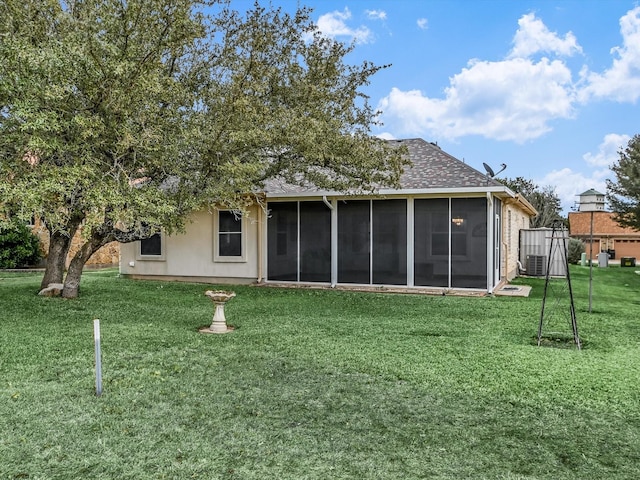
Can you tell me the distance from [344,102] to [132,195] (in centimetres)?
456

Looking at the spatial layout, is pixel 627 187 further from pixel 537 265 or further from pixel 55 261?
pixel 55 261

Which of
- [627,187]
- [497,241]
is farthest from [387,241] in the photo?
[627,187]

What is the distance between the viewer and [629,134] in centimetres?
2448

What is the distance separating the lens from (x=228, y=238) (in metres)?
13.6

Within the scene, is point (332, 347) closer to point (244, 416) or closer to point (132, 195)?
point (244, 416)

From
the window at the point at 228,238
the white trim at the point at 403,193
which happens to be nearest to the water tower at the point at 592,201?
the white trim at the point at 403,193

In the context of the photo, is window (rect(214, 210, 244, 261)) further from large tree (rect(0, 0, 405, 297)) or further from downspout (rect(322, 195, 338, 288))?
large tree (rect(0, 0, 405, 297))

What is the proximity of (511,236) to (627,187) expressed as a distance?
9896 mm

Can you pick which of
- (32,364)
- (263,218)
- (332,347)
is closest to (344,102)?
(263,218)

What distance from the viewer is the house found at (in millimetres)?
11387

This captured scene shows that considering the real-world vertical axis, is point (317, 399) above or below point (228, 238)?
below

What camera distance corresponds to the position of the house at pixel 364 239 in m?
11.4

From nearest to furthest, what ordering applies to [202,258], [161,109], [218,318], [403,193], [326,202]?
1. [218,318]
2. [161,109]
3. [403,193]
4. [326,202]
5. [202,258]

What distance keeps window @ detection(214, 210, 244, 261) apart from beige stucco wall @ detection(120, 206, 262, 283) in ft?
0.36
